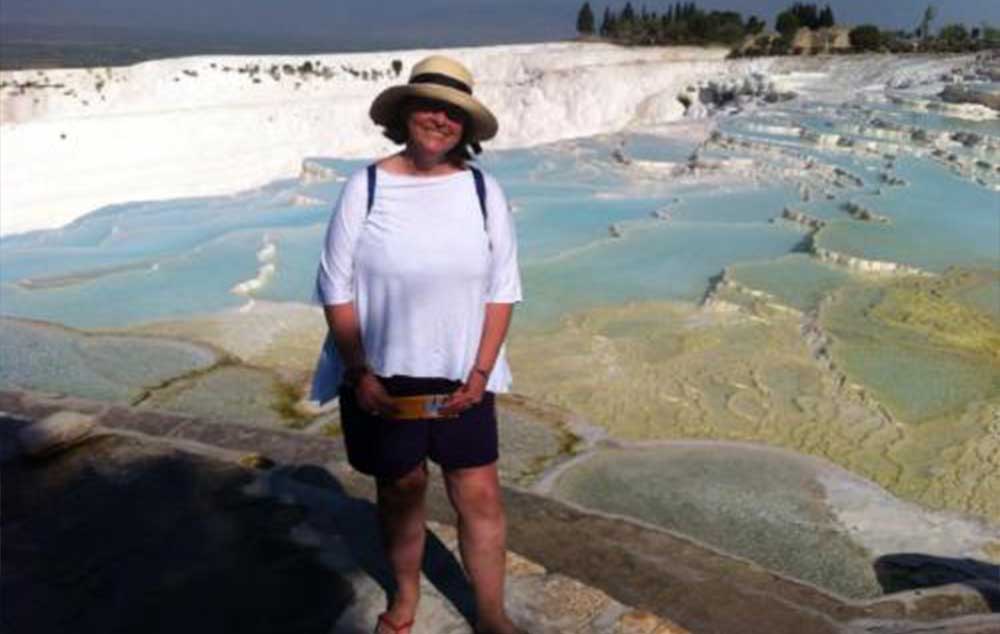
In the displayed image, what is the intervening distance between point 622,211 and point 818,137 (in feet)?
14.8

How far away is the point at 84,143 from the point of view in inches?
688

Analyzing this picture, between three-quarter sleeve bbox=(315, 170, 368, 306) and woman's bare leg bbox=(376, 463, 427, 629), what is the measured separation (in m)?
0.41

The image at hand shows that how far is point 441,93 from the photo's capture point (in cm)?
193

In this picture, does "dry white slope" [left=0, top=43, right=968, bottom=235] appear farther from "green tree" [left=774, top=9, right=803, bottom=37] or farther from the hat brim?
the hat brim

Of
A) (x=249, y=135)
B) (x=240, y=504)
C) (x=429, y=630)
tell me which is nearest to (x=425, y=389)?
(x=429, y=630)

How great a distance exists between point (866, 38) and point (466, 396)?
96.5 ft

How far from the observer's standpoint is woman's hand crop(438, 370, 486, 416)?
2006mm

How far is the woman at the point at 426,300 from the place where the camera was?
194 cm

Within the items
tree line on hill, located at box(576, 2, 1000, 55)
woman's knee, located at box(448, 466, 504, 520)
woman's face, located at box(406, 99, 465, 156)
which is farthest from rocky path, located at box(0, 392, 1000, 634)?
tree line on hill, located at box(576, 2, 1000, 55)

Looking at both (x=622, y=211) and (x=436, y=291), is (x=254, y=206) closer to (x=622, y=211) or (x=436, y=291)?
(x=622, y=211)

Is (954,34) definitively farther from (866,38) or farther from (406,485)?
(406,485)

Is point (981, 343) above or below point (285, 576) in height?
below

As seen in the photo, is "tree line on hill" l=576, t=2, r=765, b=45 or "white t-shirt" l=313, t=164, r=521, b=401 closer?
"white t-shirt" l=313, t=164, r=521, b=401

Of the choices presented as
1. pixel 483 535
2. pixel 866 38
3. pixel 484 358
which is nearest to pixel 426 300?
pixel 484 358
